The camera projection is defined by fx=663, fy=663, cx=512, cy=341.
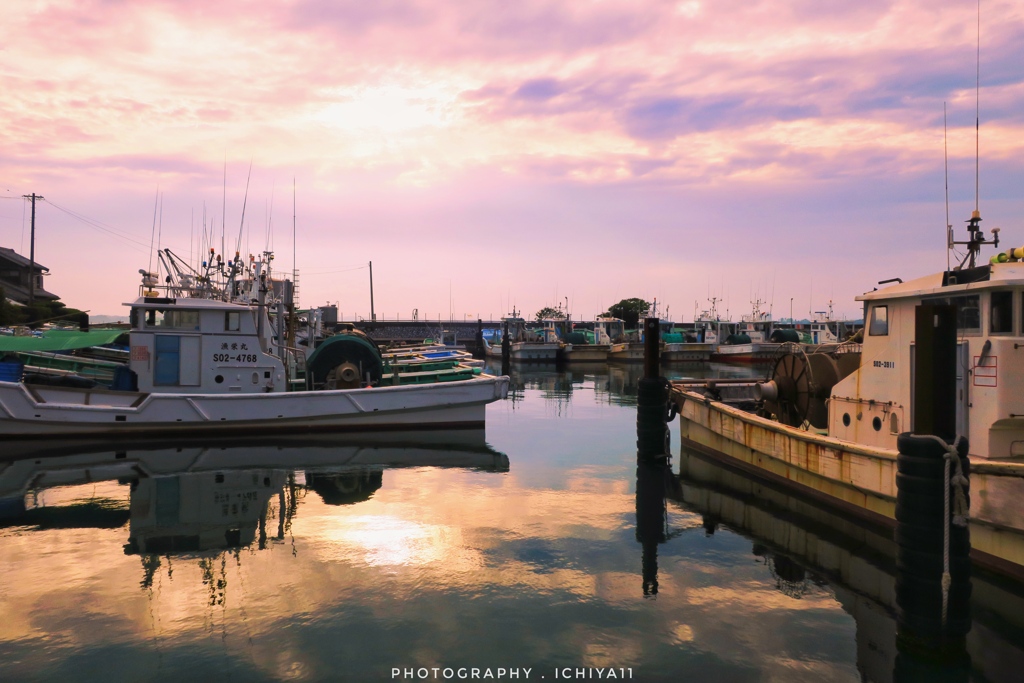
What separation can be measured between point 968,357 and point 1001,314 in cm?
64

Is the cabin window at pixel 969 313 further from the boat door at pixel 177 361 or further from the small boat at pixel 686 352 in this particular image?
the small boat at pixel 686 352

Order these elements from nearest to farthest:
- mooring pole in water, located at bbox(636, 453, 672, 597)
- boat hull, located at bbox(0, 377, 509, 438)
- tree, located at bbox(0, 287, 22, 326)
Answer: mooring pole in water, located at bbox(636, 453, 672, 597), boat hull, located at bbox(0, 377, 509, 438), tree, located at bbox(0, 287, 22, 326)

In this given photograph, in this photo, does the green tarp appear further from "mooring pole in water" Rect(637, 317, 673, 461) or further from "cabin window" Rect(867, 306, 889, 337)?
"cabin window" Rect(867, 306, 889, 337)

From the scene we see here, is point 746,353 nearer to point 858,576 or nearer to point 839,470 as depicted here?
point 839,470

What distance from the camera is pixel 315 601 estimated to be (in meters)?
7.32

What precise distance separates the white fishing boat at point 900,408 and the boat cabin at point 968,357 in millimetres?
13

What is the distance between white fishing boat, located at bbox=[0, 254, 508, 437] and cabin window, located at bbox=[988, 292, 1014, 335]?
40.9 feet

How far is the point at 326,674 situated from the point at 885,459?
7.49 metres

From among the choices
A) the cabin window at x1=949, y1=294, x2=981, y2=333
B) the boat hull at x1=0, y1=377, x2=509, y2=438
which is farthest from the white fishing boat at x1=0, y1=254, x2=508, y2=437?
the cabin window at x1=949, y1=294, x2=981, y2=333

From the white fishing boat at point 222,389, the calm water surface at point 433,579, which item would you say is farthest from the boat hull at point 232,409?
the calm water surface at point 433,579

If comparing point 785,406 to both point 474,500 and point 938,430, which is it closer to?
point 474,500

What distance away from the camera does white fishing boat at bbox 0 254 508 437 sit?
16.3 m

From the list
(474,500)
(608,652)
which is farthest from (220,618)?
(474,500)

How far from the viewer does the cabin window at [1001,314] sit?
8.23 metres
